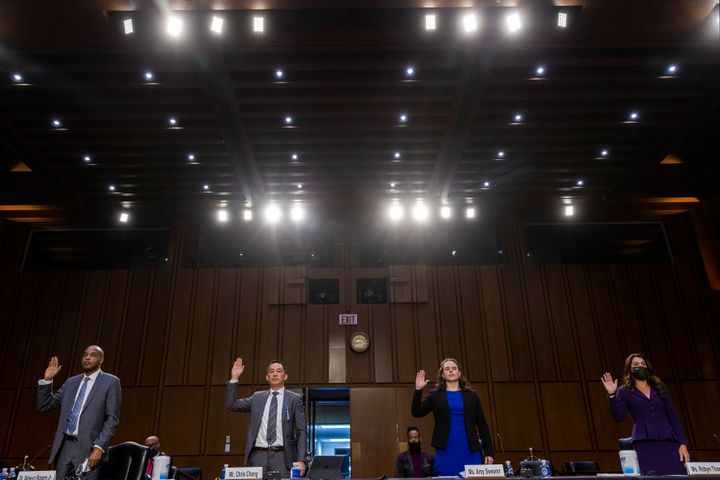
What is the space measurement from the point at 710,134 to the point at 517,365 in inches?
211

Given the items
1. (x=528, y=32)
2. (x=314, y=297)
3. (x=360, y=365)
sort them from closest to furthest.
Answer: (x=528, y=32)
(x=360, y=365)
(x=314, y=297)

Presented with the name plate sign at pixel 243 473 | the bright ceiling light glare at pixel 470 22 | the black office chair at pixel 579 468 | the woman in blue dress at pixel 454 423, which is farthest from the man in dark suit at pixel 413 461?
the bright ceiling light glare at pixel 470 22

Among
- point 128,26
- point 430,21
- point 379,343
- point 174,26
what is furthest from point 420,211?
point 128,26

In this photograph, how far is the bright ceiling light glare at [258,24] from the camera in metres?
5.96

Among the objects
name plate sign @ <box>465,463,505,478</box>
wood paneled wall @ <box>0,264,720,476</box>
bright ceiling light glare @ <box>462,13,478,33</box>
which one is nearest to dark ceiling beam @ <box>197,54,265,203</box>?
wood paneled wall @ <box>0,264,720,476</box>

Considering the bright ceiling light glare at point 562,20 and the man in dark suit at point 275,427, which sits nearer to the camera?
the man in dark suit at point 275,427

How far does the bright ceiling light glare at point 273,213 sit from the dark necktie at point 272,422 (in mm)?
6759

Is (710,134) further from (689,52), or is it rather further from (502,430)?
(502,430)

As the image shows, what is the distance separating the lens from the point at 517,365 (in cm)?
954

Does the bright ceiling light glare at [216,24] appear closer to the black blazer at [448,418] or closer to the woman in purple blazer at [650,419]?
the black blazer at [448,418]

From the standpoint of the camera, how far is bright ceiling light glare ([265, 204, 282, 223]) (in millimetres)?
10562

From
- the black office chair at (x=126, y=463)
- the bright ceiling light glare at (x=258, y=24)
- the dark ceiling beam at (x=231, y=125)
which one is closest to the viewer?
the black office chair at (x=126, y=463)

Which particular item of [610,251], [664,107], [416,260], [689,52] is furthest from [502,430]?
[689,52]

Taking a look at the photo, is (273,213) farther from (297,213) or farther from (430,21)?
(430,21)
